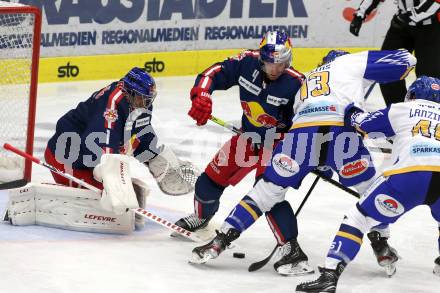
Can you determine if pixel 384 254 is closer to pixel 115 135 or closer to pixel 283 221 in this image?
pixel 283 221

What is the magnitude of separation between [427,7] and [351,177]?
2.78 m

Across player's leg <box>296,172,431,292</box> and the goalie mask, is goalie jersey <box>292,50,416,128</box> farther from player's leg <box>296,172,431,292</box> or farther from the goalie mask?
player's leg <box>296,172,431,292</box>

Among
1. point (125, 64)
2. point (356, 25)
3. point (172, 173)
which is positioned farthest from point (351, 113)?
point (125, 64)

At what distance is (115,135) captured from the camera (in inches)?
201

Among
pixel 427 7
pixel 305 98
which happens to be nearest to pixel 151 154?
pixel 305 98

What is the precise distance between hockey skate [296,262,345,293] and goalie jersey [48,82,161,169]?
1.16 metres

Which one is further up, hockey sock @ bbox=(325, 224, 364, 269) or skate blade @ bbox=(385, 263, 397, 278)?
hockey sock @ bbox=(325, 224, 364, 269)

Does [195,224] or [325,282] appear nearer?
[325,282]

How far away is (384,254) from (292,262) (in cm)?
41

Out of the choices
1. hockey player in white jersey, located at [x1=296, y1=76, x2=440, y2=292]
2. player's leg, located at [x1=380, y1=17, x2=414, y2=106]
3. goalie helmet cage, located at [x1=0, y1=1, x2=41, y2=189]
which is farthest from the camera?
player's leg, located at [x1=380, y1=17, x2=414, y2=106]

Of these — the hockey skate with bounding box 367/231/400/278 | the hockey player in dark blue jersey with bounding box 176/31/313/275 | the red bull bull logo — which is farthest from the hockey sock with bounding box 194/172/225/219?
the red bull bull logo

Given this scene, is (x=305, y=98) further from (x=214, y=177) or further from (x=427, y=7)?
(x=427, y=7)

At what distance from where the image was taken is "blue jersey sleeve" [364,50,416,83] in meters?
4.84

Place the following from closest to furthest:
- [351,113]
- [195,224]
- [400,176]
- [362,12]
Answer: [400,176] < [351,113] < [195,224] < [362,12]
